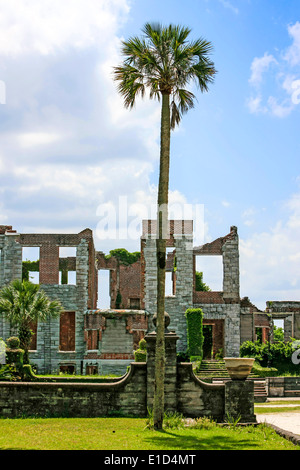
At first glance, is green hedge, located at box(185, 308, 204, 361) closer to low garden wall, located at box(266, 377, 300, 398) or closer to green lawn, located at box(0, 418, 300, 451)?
low garden wall, located at box(266, 377, 300, 398)

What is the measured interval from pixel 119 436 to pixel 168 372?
3.42 meters

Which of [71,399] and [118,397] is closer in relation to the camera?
[71,399]

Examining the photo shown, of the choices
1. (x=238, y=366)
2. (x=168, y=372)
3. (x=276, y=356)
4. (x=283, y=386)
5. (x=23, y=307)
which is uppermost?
(x=23, y=307)

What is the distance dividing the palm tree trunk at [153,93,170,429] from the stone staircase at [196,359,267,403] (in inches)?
591

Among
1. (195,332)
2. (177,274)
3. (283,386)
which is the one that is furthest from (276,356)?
(177,274)

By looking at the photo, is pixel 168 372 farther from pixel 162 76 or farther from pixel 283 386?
pixel 283 386

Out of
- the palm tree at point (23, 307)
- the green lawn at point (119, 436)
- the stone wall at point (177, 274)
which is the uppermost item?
the stone wall at point (177, 274)

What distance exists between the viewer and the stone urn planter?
15539 millimetres

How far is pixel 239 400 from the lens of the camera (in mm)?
15656

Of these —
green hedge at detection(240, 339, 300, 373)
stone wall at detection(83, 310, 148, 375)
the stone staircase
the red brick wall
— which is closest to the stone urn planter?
→ the stone staircase

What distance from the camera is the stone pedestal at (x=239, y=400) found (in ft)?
51.1

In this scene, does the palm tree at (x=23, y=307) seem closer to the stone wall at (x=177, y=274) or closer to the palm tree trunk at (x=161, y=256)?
the stone wall at (x=177, y=274)

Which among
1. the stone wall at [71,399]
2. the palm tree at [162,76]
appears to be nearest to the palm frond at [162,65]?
the palm tree at [162,76]
